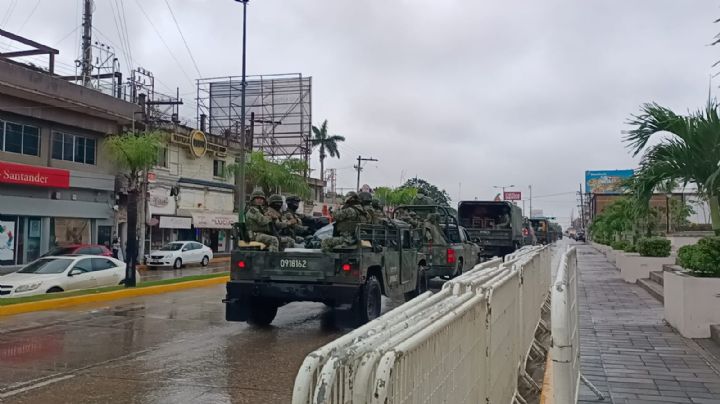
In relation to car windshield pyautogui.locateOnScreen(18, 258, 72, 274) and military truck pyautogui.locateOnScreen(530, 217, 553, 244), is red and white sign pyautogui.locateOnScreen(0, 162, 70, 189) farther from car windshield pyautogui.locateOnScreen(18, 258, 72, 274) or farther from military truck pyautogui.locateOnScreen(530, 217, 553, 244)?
military truck pyautogui.locateOnScreen(530, 217, 553, 244)

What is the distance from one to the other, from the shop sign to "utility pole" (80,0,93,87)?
327 inches

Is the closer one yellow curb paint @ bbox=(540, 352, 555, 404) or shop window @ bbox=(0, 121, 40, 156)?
yellow curb paint @ bbox=(540, 352, 555, 404)

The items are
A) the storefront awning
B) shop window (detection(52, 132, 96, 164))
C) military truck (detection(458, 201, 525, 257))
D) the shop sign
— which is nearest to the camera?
military truck (detection(458, 201, 525, 257))

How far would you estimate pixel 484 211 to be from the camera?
82.6 ft

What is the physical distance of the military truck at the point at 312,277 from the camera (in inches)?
363

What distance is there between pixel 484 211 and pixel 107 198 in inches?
698

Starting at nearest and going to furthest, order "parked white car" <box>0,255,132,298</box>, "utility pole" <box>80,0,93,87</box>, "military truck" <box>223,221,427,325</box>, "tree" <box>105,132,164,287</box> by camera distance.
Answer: "military truck" <box>223,221,427,325</box>
"parked white car" <box>0,255,132,298</box>
"tree" <box>105,132,164,287</box>
"utility pole" <box>80,0,93,87</box>

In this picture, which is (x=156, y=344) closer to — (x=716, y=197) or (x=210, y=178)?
(x=716, y=197)

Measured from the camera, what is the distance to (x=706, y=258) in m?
7.91

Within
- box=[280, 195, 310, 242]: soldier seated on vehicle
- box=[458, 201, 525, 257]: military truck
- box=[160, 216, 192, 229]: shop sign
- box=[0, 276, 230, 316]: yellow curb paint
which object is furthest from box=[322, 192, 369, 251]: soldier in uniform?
box=[160, 216, 192, 229]: shop sign

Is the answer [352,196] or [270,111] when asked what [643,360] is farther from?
[270,111]

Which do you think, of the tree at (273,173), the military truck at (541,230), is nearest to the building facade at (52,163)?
the tree at (273,173)

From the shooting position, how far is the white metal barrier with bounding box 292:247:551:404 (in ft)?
6.51

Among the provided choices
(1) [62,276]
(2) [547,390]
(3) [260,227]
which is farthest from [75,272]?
(2) [547,390]
